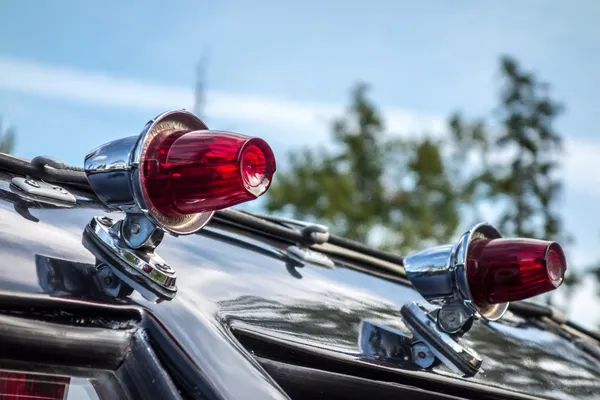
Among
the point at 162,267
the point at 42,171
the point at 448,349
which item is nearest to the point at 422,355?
the point at 448,349

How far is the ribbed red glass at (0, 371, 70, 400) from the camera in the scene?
89cm

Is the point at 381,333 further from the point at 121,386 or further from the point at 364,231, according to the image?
the point at 364,231

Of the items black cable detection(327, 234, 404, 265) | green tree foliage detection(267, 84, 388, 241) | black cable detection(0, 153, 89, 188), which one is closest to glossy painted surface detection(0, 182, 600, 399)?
black cable detection(0, 153, 89, 188)

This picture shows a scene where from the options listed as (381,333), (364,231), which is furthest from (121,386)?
(364,231)

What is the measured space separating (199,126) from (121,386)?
1.34 ft

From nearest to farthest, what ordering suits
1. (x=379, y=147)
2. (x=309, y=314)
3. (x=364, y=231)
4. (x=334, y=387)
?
(x=334, y=387), (x=309, y=314), (x=364, y=231), (x=379, y=147)

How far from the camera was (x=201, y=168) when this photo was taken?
1040mm

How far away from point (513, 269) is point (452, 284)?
12cm

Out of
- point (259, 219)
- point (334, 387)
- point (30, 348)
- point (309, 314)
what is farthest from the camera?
point (259, 219)

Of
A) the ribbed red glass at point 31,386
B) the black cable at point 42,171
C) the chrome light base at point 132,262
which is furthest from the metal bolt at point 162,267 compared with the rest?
→ the black cable at point 42,171

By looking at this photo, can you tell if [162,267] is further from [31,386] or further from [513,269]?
[513,269]

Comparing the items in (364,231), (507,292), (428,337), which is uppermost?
(507,292)

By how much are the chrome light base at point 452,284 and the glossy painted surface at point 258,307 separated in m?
0.11

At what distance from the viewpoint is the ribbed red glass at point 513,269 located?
1.41 m
